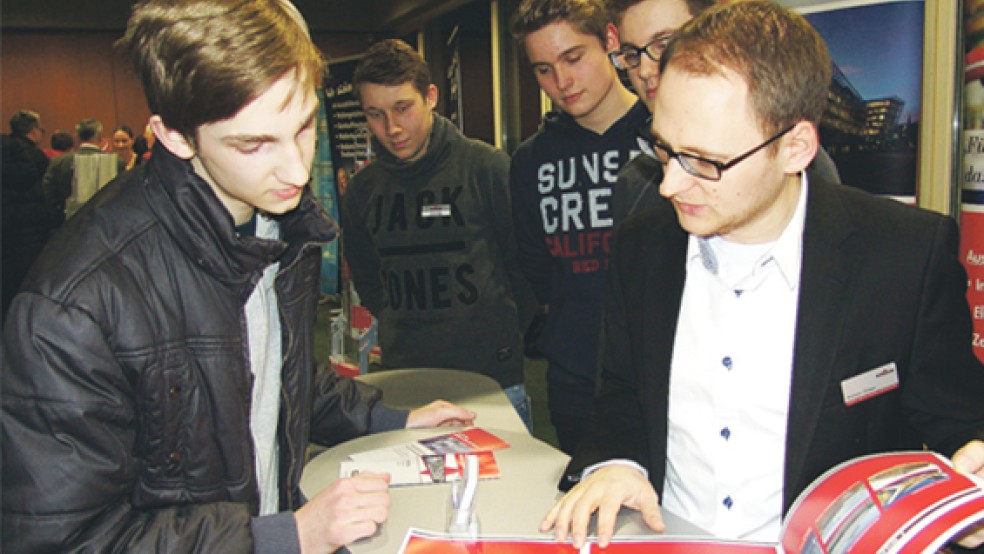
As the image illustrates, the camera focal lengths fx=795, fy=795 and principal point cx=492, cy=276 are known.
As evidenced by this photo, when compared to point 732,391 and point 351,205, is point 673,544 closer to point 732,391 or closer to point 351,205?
point 732,391

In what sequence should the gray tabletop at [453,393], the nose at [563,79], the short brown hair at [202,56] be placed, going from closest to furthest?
1. the short brown hair at [202,56]
2. the gray tabletop at [453,393]
3. the nose at [563,79]

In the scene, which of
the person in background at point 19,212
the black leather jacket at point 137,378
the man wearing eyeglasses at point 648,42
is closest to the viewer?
the black leather jacket at point 137,378

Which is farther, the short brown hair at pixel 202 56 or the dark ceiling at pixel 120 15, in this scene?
the dark ceiling at pixel 120 15

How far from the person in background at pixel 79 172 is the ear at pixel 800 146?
7391 mm

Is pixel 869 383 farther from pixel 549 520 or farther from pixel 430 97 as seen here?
pixel 430 97

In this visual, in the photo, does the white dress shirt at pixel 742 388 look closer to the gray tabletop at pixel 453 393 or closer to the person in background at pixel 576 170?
the gray tabletop at pixel 453 393

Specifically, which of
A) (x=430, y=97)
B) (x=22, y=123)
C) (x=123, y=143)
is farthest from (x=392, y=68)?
(x=123, y=143)

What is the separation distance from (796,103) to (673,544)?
2.25ft

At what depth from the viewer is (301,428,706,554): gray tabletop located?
129 cm

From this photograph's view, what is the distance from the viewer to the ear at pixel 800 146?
1.24 m

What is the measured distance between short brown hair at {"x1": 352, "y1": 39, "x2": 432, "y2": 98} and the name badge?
0.42m

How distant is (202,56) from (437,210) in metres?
1.73

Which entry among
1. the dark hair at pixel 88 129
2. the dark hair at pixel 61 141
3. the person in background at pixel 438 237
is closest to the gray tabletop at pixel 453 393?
the person in background at pixel 438 237

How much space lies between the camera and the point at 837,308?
127 cm
